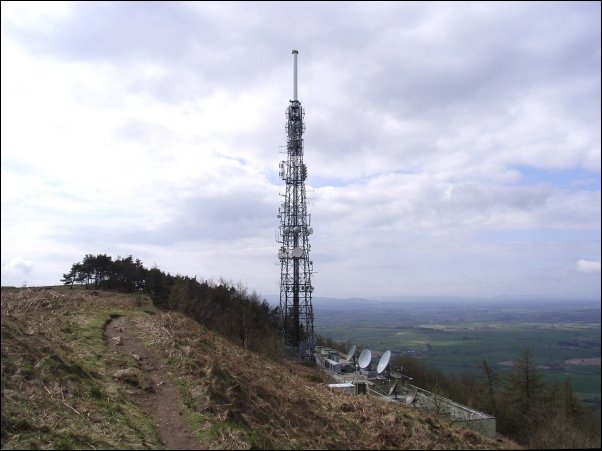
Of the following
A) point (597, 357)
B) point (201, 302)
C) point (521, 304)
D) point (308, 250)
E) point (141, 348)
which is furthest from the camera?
point (308, 250)

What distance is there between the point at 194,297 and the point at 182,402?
18.9 metres

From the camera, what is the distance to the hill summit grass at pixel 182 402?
867cm

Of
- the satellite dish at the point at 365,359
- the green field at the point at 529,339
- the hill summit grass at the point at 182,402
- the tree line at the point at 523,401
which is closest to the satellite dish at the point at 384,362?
the satellite dish at the point at 365,359

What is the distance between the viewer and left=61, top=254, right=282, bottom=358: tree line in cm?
2739

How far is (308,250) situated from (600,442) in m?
26.7

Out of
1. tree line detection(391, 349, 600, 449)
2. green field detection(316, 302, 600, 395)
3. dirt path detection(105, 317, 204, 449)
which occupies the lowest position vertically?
tree line detection(391, 349, 600, 449)

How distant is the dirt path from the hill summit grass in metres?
0.20

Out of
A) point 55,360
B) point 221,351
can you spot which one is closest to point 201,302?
point 221,351

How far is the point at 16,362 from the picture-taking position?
33.2ft

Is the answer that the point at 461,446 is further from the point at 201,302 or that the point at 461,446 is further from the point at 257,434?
the point at 201,302

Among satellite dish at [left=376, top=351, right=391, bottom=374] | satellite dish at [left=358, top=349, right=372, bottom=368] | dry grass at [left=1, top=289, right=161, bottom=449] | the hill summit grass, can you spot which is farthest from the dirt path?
satellite dish at [left=358, top=349, right=372, bottom=368]

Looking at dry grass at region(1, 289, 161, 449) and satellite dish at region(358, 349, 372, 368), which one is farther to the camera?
satellite dish at region(358, 349, 372, 368)

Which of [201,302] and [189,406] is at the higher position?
[201,302]

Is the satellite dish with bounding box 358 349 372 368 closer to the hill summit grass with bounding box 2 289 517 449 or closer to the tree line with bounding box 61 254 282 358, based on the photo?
the tree line with bounding box 61 254 282 358
